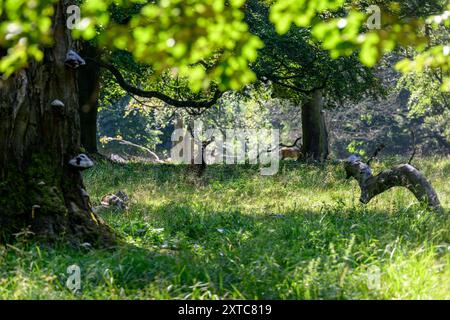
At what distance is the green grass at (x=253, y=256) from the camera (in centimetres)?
570

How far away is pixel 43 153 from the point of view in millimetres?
7805

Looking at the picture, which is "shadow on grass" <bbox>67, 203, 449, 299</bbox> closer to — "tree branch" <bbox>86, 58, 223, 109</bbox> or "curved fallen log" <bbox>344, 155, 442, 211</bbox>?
"curved fallen log" <bbox>344, 155, 442, 211</bbox>

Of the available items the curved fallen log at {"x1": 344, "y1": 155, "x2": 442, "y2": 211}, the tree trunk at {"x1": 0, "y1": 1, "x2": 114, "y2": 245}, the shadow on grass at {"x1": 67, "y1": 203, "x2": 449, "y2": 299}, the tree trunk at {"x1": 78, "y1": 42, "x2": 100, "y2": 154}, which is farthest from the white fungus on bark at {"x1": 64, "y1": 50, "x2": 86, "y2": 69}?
the tree trunk at {"x1": 78, "y1": 42, "x2": 100, "y2": 154}

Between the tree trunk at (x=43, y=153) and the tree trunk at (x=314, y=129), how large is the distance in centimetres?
1891

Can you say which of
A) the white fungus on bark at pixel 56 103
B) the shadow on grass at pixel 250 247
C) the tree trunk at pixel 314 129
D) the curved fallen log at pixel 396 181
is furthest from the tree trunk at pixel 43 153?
the tree trunk at pixel 314 129

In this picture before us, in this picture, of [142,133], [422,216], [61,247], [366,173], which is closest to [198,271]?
[61,247]

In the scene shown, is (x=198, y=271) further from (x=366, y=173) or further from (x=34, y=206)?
(x=366, y=173)

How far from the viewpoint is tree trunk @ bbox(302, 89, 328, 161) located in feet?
86.4

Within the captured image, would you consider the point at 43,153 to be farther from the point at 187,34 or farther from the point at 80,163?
the point at 187,34

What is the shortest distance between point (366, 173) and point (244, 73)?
30.3 feet

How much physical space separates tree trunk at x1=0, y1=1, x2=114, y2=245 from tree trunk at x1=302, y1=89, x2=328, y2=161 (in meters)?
18.9

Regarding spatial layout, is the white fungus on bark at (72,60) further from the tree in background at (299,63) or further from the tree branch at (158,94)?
the tree in background at (299,63)

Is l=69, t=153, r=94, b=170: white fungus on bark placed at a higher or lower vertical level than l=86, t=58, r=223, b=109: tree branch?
lower

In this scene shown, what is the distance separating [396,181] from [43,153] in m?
6.60
